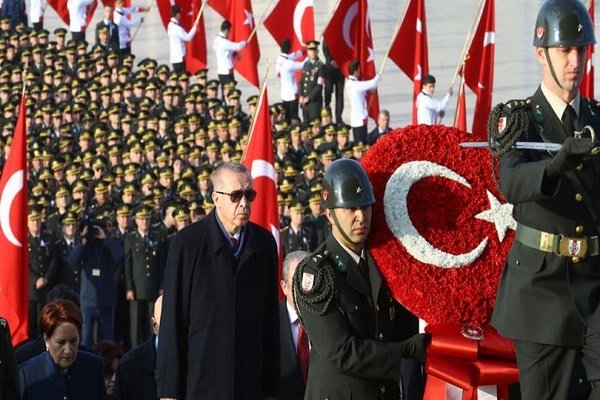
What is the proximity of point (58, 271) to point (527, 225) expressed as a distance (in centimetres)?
1054

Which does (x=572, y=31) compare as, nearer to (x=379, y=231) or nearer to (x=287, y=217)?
(x=379, y=231)

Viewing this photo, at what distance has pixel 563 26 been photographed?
497 centimetres

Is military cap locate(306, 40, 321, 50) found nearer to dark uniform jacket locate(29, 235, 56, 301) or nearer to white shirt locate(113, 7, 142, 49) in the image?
white shirt locate(113, 7, 142, 49)

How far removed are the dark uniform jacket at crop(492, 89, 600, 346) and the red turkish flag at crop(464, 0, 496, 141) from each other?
39.3ft

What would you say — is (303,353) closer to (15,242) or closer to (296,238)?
(15,242)

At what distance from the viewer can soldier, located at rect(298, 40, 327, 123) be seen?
966 inches

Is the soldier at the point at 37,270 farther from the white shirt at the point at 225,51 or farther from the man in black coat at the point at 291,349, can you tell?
the white shirt at the point at 225,51

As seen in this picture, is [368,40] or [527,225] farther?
[368,40]

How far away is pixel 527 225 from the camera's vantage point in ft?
16.7

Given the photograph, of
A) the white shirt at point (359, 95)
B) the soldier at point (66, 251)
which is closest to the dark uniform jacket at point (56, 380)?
the soldier at point (66, 251)

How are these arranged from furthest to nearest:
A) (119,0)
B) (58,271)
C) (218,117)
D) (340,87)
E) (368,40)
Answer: (119,0) → (340,87) → (218,117) → (368,40) → (58,271)

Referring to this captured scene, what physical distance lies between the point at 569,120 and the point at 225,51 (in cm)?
2086

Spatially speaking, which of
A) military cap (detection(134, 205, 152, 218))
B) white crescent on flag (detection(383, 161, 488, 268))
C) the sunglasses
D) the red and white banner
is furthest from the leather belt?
the red and white banner

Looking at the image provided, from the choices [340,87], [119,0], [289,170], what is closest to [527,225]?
[289,170]
